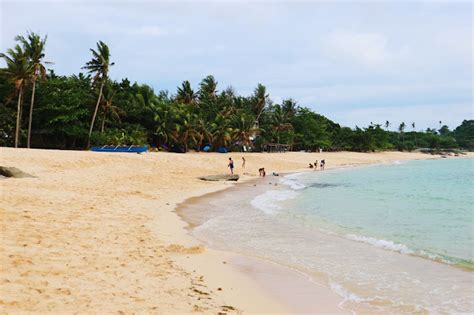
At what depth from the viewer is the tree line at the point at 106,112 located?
36994 mm

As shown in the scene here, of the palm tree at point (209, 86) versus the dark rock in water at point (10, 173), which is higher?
the palm tree at point (209, 86)

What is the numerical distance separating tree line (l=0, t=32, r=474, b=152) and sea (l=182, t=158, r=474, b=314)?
25188 mm

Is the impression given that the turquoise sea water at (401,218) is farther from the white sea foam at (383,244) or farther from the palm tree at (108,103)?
the palm tree at (108,103)

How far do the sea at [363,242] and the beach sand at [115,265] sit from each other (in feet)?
2.63

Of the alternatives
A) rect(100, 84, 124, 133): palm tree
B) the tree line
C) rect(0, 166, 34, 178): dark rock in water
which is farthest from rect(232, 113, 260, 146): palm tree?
rect(0, 166, 34, 178): dark rock in water

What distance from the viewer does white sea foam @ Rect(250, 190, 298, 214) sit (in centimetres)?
1745

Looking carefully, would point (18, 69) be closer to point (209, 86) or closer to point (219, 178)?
point (219, 178)

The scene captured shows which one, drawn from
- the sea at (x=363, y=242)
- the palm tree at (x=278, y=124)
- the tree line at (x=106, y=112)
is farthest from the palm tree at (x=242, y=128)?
the sea at (x=363, y=242)

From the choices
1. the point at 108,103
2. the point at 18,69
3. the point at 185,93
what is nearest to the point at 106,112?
the point at 108,103

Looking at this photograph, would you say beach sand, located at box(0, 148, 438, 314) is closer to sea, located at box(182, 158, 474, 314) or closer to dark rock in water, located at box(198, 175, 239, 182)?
sea, located at box(182, 158, 474, 314)

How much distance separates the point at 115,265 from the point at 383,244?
7.52 m

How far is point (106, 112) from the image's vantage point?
144 feet

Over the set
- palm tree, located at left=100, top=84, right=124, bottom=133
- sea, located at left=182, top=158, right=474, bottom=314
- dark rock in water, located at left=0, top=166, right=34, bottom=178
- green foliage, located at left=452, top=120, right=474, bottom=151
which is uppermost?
green foliage, located at left=452, top=120, right=474, bottom=151

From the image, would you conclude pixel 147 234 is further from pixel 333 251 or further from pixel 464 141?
pixel 464 141
